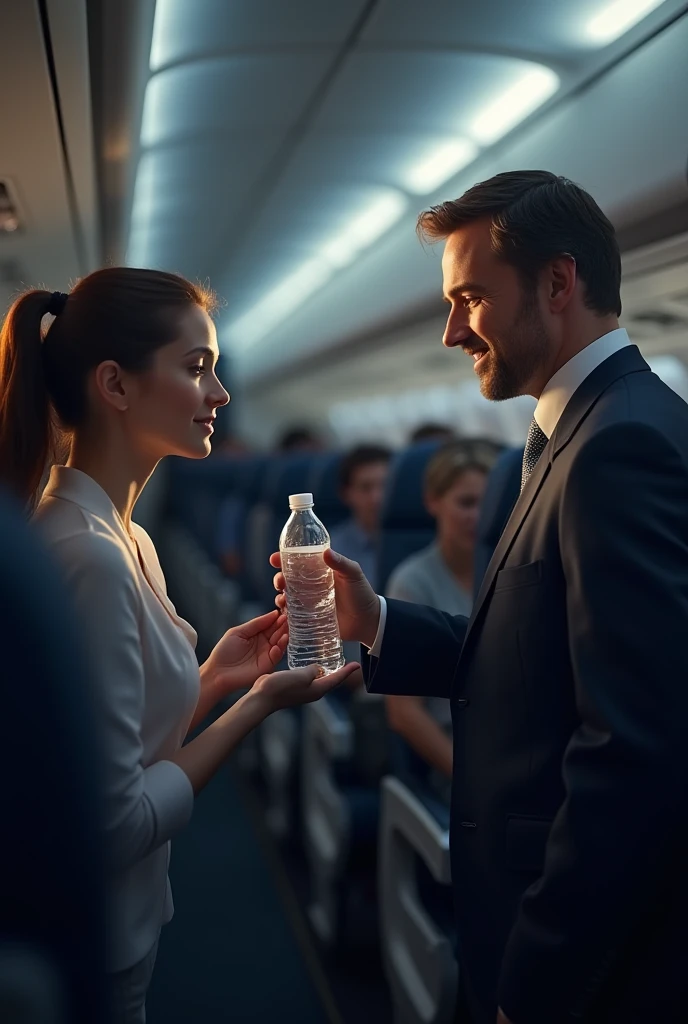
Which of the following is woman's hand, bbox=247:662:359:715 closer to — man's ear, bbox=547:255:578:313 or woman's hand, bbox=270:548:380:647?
woman's hand, bbox=270:548:380:647

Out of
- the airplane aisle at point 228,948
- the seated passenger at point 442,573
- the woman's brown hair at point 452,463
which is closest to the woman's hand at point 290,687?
the seated passenger at point 442,573

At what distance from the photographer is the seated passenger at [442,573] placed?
2828mm

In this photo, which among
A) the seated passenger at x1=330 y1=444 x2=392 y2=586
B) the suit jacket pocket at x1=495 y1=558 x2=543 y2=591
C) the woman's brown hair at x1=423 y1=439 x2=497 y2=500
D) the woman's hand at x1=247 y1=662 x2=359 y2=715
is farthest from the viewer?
the seated passenger at x1=330 y1=444 x2=392 y2=586

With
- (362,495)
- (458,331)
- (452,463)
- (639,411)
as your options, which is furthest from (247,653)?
(362,495)

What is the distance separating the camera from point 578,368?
1.60 meters

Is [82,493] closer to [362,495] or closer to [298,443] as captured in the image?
[362,495]

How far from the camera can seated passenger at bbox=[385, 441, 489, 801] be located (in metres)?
2.83

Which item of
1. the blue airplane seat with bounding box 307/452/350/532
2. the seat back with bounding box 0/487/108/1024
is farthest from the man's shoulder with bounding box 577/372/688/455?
the blue airplane seat with bounding box 307/452/350/532

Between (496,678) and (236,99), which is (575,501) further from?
(236,99)

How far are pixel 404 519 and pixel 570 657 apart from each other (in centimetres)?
173

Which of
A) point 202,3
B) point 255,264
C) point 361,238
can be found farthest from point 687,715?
point 255,264

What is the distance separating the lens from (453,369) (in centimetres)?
709

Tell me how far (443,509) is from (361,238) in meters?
2.86

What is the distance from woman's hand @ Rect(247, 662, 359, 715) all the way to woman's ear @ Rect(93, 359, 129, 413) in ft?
1.55
